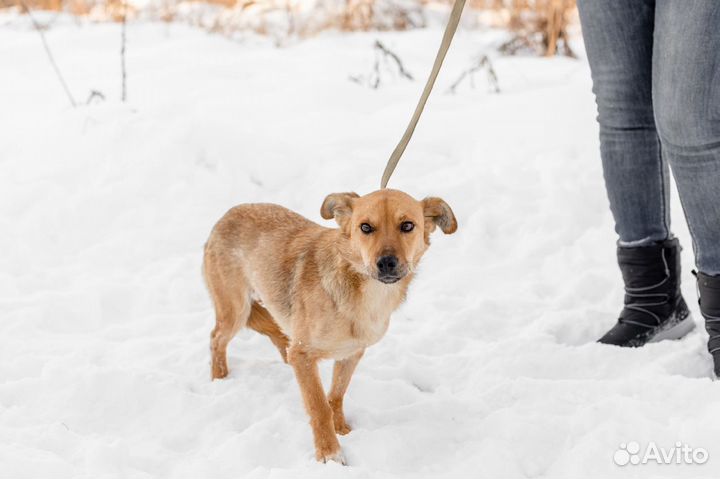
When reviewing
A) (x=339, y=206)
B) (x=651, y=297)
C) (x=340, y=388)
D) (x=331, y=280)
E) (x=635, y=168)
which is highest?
(x=635, y=168)

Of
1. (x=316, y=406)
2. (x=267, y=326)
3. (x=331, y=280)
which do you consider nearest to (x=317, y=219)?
(x=267, y=326)

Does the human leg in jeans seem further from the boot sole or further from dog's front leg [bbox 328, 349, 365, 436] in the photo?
dog's front leg [bbox 328, 349, 365, 436]

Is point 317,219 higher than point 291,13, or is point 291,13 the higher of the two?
point 291,13

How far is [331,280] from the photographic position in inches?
118

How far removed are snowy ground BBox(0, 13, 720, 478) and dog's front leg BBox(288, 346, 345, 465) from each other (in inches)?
3.1

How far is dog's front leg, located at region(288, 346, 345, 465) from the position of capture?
2676 millimetres

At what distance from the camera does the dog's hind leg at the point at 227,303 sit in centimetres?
347

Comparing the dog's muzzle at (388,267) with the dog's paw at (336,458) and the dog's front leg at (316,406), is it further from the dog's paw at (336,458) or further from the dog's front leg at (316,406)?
the dog's paw at (336,458)

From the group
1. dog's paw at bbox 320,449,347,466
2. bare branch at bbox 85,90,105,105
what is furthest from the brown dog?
bare branch at bbox 85,90,105,105

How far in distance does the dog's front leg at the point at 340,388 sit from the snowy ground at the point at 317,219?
11cm

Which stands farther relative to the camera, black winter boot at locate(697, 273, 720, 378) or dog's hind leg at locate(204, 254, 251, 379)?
dog's hind leg at locate(204, 254, 251, 379)

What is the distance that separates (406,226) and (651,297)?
4.04 feet

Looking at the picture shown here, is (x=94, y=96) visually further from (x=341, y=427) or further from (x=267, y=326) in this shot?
(x=341, y=427)

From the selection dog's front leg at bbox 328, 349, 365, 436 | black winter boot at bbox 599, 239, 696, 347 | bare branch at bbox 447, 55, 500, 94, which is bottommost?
dog's front leg at bbox 328, 349, 365, 436
